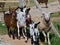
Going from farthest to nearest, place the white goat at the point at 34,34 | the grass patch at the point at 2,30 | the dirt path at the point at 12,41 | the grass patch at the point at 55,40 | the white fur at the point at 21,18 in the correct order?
the grass patch at the point at 2,30
the dirt path at the point at 12,41
the white fur at the point at 21,18
the grass patch at the point at 55,40
the white goat at the point at 34,34

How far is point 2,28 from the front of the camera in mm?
14734

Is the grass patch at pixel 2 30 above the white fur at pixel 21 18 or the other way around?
the other way around

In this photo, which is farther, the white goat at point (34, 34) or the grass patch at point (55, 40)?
the grass patch at point (55, 40)

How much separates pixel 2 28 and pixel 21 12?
9.53 feet

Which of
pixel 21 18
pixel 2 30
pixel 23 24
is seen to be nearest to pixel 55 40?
pixel 23 24

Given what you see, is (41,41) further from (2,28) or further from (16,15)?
(2,28)

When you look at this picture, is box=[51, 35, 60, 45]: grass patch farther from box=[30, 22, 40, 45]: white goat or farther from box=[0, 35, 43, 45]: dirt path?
box=[0, 35, 43, 45]: dirt path

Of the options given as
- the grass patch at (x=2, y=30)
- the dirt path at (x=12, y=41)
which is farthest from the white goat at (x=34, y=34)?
the grass patch at (x=2, y=30)

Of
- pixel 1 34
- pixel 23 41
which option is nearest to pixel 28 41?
pixel 23 41

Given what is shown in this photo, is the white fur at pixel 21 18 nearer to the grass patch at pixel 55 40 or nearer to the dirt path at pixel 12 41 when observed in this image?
the dirt path at pixel 12 41

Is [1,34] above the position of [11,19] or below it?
below

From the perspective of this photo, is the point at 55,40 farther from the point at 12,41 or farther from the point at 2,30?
the point at 2,30

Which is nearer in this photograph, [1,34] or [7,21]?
[7,21]

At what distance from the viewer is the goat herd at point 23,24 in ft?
37.5
